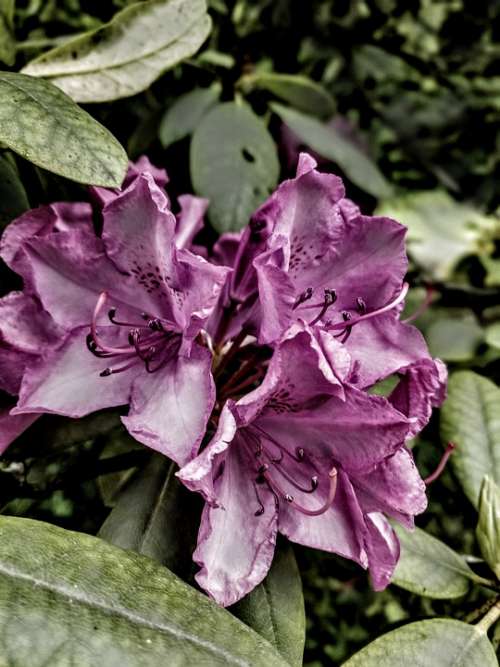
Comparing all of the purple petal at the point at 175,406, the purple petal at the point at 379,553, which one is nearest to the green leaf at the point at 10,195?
the purple petal at the point at 175,406

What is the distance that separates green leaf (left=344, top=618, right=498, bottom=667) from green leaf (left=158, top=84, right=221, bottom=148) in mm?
614

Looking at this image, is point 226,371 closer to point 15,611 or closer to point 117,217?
point 117,217

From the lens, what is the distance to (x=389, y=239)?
28.4 inches

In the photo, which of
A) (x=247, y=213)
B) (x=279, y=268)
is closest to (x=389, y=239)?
(x=279, y=268)

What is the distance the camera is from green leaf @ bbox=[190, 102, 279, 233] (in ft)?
3.03

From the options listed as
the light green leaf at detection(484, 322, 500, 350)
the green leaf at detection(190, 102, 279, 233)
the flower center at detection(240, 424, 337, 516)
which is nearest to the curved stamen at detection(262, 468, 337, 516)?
the flower center at detection(240, 424, 337, 516)

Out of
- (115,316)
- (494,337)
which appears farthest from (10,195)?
(494,337)

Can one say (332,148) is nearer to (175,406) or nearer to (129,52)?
(129,52)

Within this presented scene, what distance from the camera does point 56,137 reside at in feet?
2.07

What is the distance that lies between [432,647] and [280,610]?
14 cm

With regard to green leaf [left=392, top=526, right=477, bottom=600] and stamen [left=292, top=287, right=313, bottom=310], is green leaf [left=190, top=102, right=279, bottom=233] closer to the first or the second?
stamen [left=292, top=287, right=313, bottom=310]

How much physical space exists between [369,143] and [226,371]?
32.3 inches

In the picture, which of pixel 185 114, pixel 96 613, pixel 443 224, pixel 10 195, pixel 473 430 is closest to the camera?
pixel 96 613

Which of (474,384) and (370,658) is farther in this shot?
(474,384)
